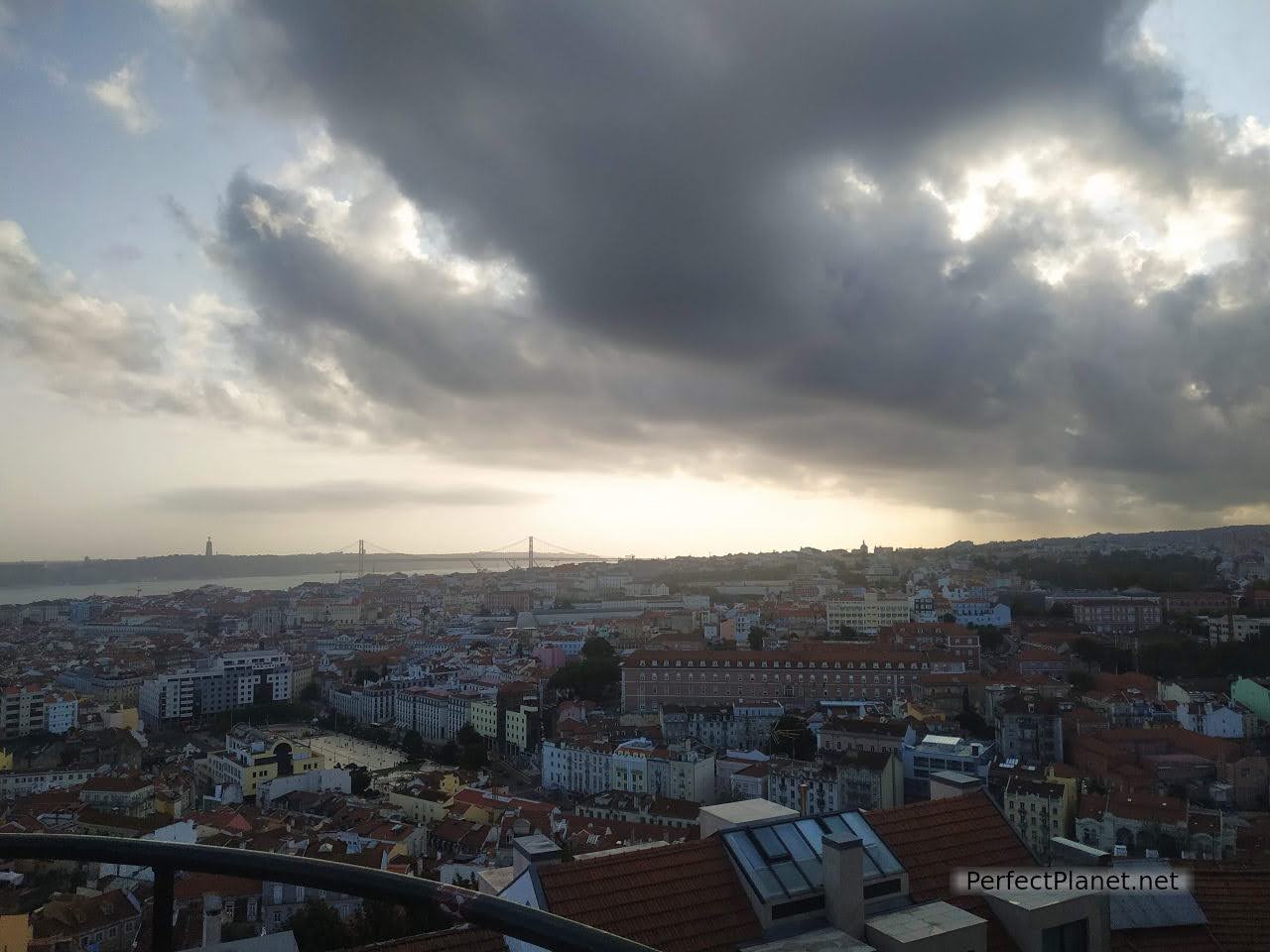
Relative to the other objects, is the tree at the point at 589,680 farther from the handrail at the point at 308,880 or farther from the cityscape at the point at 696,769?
the handrail at the point at 308,880

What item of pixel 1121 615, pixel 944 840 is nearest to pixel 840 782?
pixel 944 840

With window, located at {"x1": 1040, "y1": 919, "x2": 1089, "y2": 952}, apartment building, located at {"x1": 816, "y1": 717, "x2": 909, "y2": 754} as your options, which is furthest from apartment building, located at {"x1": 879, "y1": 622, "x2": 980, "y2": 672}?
window, located at {"x1": 1040, "y1": 919, "x2": 1089, "y2": 952}

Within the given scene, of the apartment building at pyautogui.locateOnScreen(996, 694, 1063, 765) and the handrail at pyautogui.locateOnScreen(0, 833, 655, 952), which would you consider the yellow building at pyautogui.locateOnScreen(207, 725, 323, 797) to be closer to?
the apartment building at pyautogui.locateOnScreen(996, 694, 1063, 765)

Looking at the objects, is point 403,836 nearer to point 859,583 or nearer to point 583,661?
point 583,661

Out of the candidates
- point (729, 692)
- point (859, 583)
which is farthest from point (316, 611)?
point (729, 692)

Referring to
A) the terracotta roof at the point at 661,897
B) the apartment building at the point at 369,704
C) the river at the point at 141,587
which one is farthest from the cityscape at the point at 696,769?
the river at the point at 141,587

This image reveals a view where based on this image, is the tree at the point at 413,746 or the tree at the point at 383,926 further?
the tree at the point at 413,746
